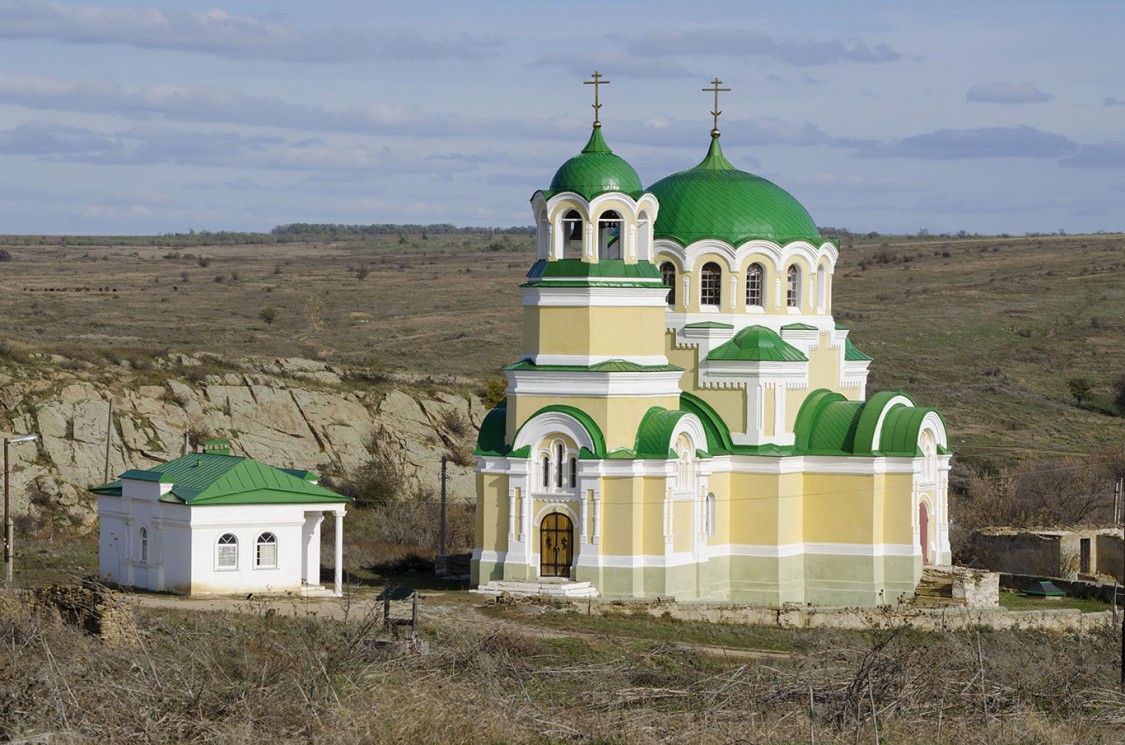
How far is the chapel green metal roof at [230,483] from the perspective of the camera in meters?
31.5

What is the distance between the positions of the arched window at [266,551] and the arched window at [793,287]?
441 inches

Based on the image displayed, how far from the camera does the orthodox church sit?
107ft

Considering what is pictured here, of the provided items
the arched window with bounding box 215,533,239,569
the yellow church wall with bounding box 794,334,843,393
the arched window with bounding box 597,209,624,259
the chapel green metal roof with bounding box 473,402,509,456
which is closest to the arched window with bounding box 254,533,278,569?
the arched window with bounding box 215,533,239,569

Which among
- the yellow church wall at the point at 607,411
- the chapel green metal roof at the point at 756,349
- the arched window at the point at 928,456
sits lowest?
the arched window at the point at 928,456

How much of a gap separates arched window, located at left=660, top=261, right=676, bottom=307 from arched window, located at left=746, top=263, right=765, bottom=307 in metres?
1.43

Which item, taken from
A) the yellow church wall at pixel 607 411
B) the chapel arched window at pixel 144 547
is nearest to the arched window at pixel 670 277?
the yellow church wall at pixel 607 411

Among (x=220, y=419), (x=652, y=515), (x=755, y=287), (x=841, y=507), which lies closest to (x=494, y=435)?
(x=652, y=515)

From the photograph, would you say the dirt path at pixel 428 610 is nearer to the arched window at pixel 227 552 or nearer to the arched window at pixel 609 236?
the arched window at pixel 227 552

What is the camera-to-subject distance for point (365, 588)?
3406cm

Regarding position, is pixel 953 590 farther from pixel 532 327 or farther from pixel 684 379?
pixel 532 327

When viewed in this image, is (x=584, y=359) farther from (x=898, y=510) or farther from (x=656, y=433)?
(x=898, y=510)

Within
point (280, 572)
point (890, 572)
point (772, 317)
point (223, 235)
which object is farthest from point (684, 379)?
point (223, 235)

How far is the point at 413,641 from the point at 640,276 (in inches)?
448

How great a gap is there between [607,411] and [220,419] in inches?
800
